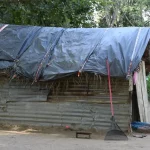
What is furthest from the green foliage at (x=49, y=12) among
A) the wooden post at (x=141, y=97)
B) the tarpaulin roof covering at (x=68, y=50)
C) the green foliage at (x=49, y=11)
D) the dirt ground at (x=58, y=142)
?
the dirt ground at (x=58, y=142)

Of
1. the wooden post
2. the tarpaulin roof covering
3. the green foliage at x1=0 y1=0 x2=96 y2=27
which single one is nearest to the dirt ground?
the wooden post

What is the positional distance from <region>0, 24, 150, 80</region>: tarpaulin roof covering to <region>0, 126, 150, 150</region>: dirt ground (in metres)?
1.67

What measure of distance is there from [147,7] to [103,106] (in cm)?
2020

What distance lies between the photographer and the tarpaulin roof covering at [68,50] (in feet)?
30.4

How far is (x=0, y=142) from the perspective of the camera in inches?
312

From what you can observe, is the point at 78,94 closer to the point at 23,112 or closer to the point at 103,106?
the point at 103,106

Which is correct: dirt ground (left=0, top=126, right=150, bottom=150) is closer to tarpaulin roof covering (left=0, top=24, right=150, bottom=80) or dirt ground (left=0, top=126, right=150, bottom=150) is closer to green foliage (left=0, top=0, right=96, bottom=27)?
tarpaulin roof covering (left=0, top=24, right=150, bottom=80)

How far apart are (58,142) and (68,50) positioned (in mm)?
3073

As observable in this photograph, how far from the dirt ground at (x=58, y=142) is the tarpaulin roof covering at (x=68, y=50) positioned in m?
1.67

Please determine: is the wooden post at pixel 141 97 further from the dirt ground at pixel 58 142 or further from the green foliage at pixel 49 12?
the green foliage at pixel 49 12

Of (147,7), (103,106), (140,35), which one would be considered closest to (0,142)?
(103,106)

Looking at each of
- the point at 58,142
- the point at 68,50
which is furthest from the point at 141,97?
the point at 58,142

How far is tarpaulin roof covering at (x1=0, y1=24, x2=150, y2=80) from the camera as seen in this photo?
30.4 feet

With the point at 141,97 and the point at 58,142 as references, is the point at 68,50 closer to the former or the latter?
the point at 141,97
